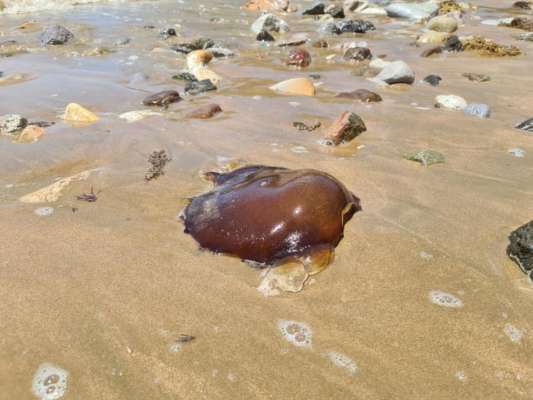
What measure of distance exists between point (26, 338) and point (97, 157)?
5.97ft

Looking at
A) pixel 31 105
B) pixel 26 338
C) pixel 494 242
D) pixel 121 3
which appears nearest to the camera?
pixel 26 338

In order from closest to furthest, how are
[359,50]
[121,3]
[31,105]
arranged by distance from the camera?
[31,105] → [359,50] → [121,3]

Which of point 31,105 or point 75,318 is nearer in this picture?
point 75,318

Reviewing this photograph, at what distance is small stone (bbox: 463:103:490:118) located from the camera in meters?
3.88

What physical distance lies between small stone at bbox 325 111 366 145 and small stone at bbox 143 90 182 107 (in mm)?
1820

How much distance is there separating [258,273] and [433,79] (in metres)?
3.94

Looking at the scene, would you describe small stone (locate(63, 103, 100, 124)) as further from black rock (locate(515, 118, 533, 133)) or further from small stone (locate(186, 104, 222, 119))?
black rock (locate(515, 118, 533, 133))

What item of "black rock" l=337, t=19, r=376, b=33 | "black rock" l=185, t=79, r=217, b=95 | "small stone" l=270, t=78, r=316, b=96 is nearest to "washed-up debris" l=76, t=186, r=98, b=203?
"black rock" l=185, t=79, r=217, b=95

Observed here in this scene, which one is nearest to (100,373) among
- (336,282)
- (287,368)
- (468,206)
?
(287,368)

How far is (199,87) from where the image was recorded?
4816 millimetres

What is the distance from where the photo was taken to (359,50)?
6184 mm

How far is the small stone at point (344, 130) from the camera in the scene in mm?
3391

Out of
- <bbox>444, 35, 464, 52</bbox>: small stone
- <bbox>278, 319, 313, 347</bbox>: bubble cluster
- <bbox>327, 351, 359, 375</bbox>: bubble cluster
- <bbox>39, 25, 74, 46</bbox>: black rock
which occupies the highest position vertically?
<bbox>444, 35, 464, 52</bbox>: small stone

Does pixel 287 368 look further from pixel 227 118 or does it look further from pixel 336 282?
pixel 227 118
